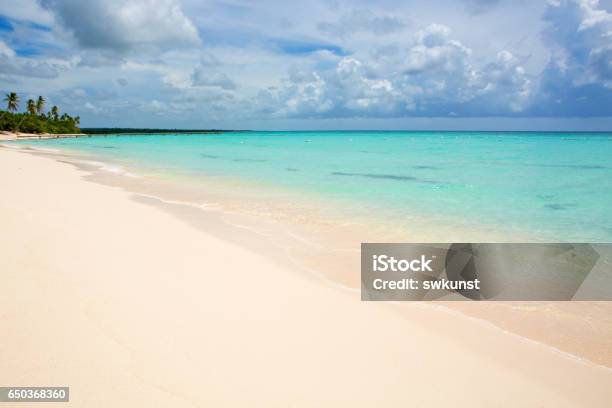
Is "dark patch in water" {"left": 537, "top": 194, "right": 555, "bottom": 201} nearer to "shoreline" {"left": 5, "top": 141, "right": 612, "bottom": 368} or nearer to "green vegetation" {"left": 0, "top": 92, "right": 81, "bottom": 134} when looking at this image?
"shoreline" {"left": 5, "top": 141, "right": 612, "bottom": 368}

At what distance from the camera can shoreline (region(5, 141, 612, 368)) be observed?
412 cm

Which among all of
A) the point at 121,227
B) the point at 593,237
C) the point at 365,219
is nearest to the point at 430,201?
the point at 365,219

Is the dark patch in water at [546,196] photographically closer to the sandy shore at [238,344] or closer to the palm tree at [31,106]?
the sandy shore at [238,344]

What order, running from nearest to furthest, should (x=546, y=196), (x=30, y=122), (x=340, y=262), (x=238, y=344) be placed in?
(x=238, y=344) < (x=340, y=262) < (x=546, y=196) < (x=30, y=122)

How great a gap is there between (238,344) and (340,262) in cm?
298

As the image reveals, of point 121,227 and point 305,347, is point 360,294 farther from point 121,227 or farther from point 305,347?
point 121,227

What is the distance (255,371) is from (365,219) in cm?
689

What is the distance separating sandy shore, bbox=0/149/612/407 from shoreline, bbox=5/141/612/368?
1.00ft

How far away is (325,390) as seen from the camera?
2.94m

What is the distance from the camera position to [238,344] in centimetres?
347

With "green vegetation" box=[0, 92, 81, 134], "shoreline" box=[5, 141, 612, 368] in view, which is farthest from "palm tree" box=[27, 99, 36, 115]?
"shoreline" box=[5, 141, 612, 368]

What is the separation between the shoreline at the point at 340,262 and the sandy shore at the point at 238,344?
306mm

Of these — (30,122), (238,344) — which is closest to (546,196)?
(238,344)

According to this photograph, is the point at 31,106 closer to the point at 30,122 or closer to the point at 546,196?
the point at 30,122
